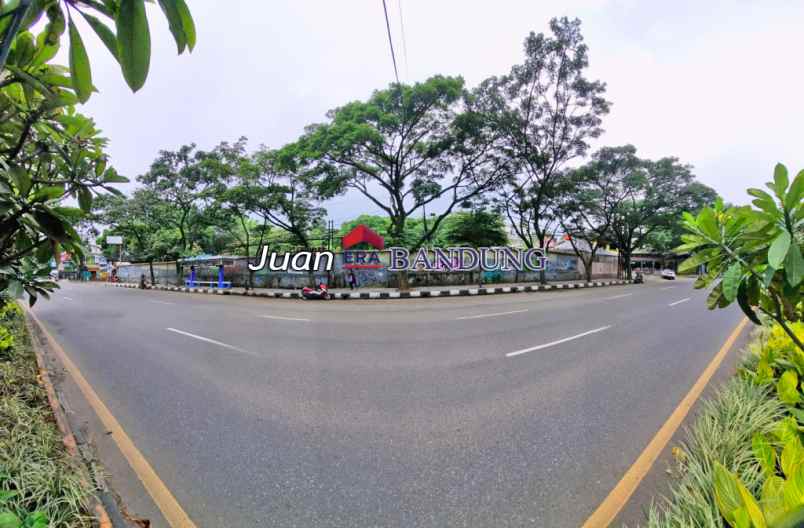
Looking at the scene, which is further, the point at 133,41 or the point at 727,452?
the point at 727,452

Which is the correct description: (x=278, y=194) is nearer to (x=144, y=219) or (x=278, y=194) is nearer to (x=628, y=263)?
(x=144, y=219)

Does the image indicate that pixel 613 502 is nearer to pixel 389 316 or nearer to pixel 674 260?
pixel 389 316

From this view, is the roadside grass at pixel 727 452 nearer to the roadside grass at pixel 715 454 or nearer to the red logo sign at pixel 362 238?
the roadside grass at pixel 715 454

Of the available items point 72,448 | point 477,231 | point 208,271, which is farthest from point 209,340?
point 477,231

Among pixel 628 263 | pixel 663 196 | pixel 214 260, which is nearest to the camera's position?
pixel 214 260

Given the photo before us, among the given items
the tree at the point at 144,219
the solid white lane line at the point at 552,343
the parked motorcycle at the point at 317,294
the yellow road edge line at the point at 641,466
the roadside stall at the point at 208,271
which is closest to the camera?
the yellow road edge line at the point at 641,466

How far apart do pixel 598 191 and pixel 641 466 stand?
81.4ft

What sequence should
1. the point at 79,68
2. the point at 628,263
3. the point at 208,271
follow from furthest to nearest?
the point at 628,263 → the point at 208,271 → the point at 79,68

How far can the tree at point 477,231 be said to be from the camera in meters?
20.1

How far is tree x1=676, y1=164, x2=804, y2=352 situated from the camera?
4.37ft

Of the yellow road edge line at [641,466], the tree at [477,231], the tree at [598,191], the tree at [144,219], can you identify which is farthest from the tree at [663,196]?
the tree at [144,219]

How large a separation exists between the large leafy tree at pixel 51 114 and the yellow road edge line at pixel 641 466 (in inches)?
109

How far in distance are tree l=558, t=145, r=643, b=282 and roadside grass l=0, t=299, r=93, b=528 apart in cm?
2054

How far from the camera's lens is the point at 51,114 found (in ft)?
5.89
